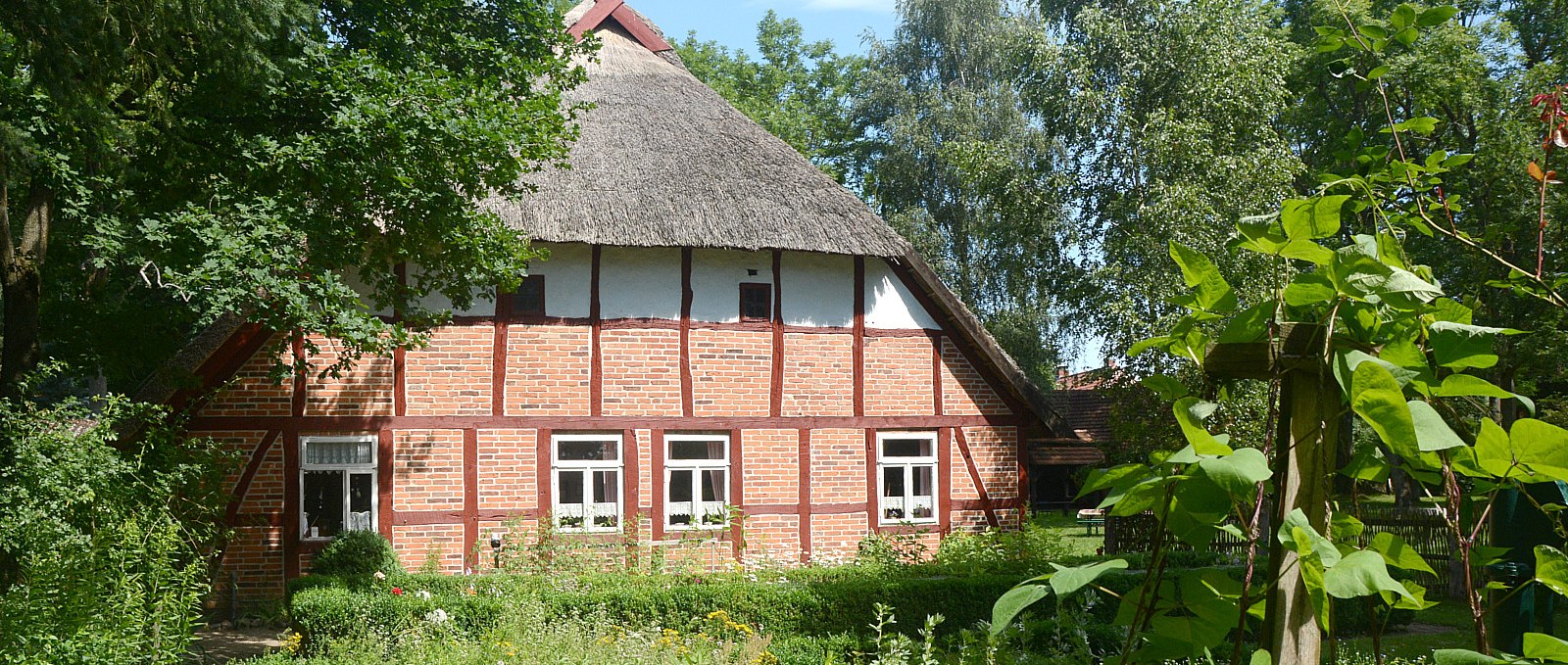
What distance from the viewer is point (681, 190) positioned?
527 inches

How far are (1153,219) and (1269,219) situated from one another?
1405cm

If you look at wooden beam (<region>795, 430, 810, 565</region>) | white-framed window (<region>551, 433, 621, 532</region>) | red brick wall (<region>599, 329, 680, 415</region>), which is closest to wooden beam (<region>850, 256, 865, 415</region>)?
wooden beam (<region>795, 430, 810, 565</region>)

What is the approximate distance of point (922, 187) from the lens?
26.6 m

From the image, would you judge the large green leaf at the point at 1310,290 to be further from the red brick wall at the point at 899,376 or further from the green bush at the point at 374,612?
the red brick wall at the point at 899,376

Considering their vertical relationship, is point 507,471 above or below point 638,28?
below

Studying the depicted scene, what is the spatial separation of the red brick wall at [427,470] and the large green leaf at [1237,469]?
12172 millimetres

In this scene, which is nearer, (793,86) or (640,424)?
(640,424)

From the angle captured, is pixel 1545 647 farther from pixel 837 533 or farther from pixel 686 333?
pixel 837 533

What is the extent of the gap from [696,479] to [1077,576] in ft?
40.4

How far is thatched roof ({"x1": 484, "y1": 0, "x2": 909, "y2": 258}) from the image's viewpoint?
12.7 metres

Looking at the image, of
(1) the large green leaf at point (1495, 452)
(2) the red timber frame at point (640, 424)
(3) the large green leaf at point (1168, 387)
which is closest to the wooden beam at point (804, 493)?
(2) the red timber frame at point (640, 424)

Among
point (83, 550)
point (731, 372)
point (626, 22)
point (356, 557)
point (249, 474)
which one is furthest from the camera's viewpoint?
point (626, 22)

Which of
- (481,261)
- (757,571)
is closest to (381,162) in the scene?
(481,261)

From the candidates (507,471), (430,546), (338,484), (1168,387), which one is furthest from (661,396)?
(1168,387)
